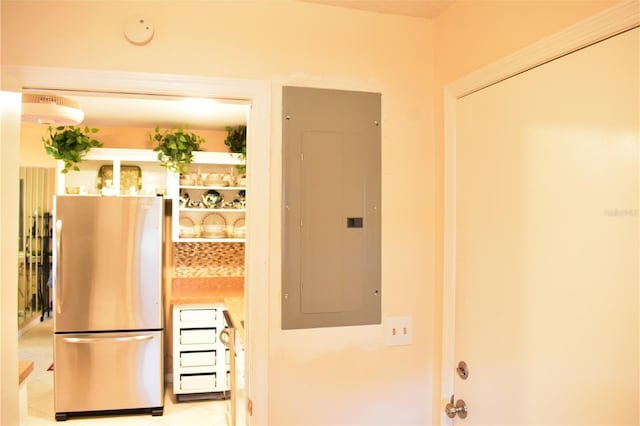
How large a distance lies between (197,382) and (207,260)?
1.15 m

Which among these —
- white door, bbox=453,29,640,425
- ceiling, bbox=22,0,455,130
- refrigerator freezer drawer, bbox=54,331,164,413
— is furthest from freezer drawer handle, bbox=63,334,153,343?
white door, bbox=453,29,640,425

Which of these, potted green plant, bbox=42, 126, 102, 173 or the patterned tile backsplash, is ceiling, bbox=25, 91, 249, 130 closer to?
potted green plant, bbox=42, 126, 102, 173

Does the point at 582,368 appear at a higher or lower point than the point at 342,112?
lower

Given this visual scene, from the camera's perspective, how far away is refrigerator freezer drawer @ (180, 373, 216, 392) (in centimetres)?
385

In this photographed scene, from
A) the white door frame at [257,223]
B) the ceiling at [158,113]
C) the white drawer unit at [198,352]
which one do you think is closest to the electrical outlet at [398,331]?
the white door frame at [257,223]

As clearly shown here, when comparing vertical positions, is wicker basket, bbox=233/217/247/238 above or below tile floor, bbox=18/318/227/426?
above

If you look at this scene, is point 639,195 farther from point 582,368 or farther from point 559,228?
point 582,368

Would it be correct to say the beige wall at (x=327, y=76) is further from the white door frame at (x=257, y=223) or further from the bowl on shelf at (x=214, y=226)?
the bowl on shelf at (x=214, y=226)

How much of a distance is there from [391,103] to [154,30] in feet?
2.81

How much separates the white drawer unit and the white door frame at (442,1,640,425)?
2677mm

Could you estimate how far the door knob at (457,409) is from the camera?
1.47 meters

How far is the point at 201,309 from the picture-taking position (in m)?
3.91

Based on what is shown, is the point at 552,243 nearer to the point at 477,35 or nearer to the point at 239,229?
the point at 477,35

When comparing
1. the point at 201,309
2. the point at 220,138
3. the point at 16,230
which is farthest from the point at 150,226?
the point at 16,230
